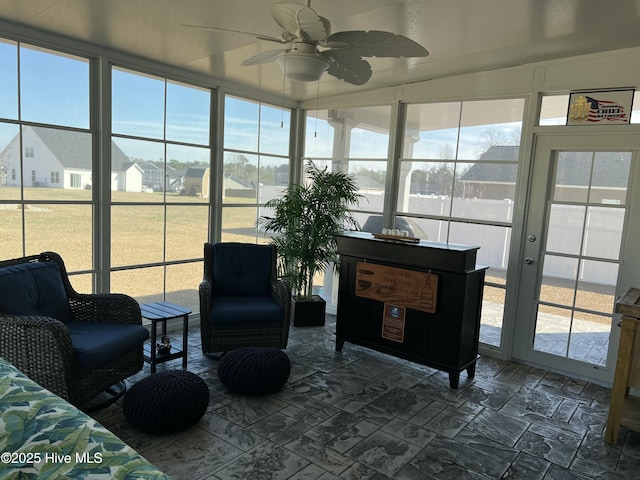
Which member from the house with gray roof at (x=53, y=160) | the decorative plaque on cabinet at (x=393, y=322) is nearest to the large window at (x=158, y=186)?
the house with gray roof at (x=53, y=160)

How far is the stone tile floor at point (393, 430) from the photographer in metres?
2.57

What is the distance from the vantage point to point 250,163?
526cm

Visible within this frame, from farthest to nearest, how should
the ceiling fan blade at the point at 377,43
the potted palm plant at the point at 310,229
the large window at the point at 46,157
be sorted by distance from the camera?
the potted palm plant at the point at 310,229 < the large window at the point at 46,157 < the ceiling fan blade at the point at 377,43

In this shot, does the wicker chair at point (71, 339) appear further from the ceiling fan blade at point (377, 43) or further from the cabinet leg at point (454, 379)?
the cabinet leg at point (454, 379)

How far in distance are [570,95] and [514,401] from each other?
8.29ft

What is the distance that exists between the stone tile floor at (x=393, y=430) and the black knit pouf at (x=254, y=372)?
0.09 m

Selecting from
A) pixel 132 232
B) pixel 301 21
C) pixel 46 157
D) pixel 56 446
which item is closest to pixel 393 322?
pixel 132 232

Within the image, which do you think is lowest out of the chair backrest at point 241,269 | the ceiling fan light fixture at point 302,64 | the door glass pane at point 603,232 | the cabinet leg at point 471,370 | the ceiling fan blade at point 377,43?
the cabinet leg at point 471,370

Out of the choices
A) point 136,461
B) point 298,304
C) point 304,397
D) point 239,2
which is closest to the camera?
point 136,461

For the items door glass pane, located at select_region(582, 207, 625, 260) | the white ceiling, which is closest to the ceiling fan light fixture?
the white ceiling

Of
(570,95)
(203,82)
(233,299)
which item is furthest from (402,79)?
(233,299)

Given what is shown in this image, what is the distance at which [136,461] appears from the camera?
4.24 ft

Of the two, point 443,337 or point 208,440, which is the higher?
point 443,337

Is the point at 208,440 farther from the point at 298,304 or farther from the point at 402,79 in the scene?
the point at 402,79
